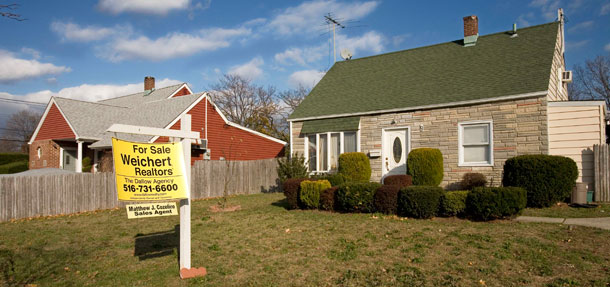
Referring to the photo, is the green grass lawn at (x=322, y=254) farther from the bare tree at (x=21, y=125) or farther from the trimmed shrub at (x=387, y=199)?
the bare tree at (x=21, y=125)

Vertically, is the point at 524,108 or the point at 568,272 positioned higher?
the point at 524,108

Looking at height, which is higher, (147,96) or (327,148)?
(147,96)

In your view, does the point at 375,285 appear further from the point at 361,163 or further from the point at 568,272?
the point at 361,163

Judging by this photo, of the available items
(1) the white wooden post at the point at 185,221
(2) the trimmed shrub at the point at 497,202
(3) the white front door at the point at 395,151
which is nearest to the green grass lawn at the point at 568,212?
(2) the trimmed shrub at the point at 497,202

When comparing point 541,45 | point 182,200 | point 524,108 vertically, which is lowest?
point 182,200

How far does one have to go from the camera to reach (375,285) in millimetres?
5367

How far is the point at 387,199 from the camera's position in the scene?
9984 millimetres

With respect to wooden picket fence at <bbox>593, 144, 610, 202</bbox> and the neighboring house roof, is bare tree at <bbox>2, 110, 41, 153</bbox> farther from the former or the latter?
wooden picket fence at <bbox>593, 144, 610, 202</bbox>

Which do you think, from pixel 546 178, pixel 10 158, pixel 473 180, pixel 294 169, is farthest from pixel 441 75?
pixel 10 158

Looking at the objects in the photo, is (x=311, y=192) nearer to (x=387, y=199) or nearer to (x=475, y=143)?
(x=387, y=199)

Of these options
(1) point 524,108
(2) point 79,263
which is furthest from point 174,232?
(1) point 524,108

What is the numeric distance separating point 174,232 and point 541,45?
45.5ft

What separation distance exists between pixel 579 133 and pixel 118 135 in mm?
19798

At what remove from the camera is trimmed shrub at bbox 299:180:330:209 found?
444 inches
